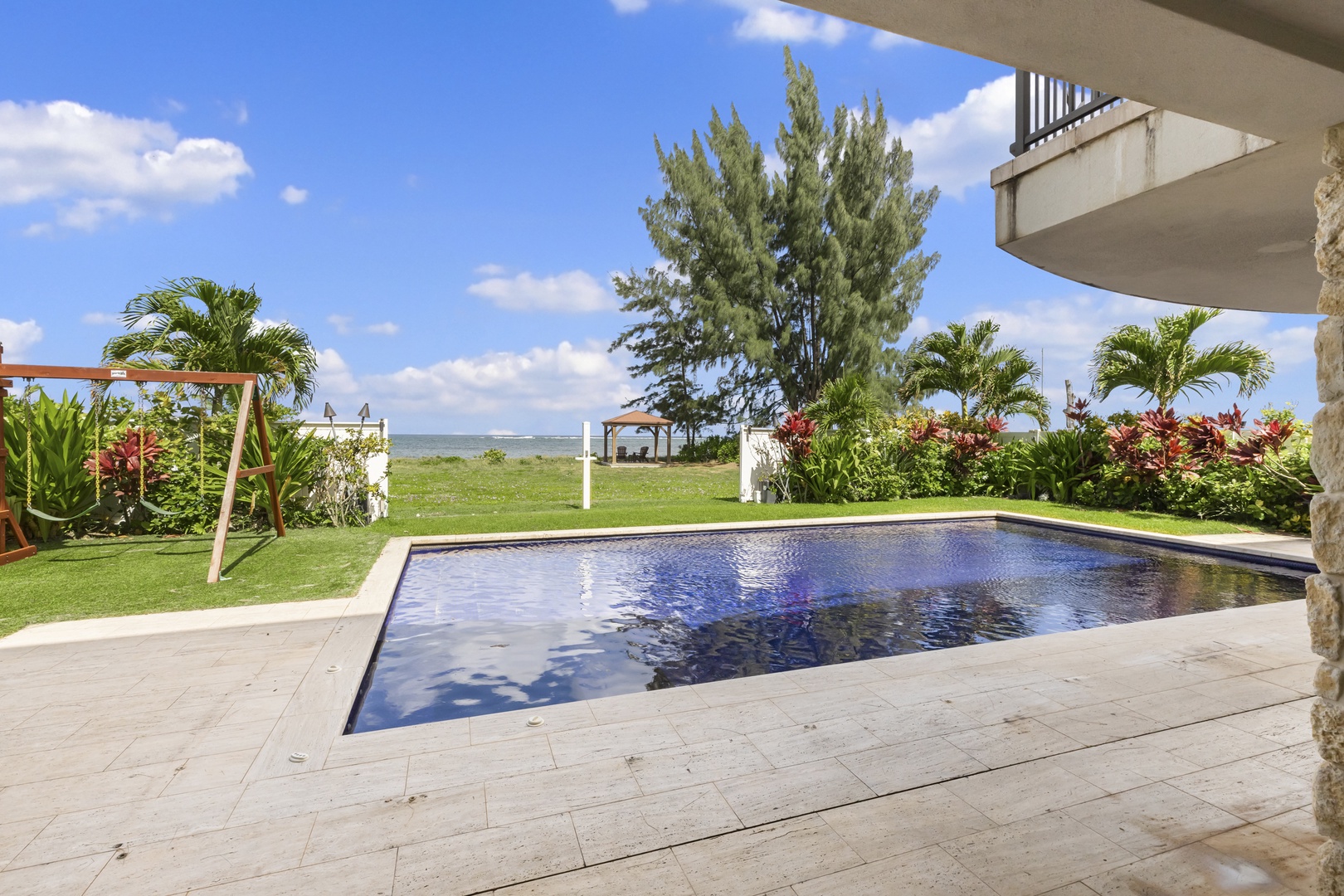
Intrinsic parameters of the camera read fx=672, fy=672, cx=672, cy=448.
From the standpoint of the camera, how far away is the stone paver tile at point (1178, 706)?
301 cm

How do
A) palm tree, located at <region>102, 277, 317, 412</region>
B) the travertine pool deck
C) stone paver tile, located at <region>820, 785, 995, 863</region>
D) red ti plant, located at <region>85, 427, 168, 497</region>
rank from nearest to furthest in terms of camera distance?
the travertine pool deck → stone paver tile, located at <region>820, 785, 995, 863</region> → red ti plant, located at <region>85, 427, 168, 497</region> → palm tree, located at <region>102, 277, 317, 412</region>

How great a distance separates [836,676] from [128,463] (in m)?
8.76

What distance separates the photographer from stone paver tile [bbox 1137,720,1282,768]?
2.64 meters

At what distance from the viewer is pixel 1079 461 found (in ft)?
40.3

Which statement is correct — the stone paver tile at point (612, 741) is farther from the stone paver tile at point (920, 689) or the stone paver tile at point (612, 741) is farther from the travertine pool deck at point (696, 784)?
the stone paver tile at point (920, 689)

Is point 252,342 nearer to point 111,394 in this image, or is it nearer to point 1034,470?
point 111,394

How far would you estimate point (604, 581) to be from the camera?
684 cm

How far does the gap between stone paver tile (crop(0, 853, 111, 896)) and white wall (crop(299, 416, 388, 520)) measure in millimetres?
8083

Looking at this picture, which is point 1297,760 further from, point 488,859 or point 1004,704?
point 488,859

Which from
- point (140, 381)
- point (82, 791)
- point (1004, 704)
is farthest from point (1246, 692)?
point (140, 381)

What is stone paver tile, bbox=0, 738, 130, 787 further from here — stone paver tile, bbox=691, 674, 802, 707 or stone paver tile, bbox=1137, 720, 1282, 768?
stone paver tile, bbox=1137, 720, 1282, 768

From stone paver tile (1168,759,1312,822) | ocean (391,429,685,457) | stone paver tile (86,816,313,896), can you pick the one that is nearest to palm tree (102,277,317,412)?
stone paver tile (86,816,313,896)

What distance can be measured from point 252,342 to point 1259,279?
11304mm

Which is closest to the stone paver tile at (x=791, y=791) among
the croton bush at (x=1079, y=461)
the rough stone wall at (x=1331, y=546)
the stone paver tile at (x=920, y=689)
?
the stone paver tile at (x=920, y=689)
